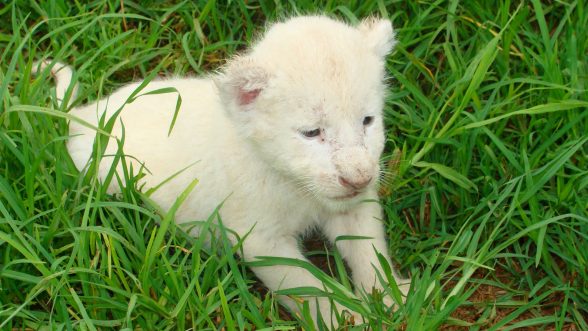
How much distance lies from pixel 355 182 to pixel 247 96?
0.66 metres

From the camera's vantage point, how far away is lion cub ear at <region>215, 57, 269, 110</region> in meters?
4.13

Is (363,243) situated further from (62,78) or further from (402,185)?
(62,78)

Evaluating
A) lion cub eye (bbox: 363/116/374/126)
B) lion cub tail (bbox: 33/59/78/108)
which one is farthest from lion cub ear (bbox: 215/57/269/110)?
lion cub tail (bbox: 33/59/78/108)

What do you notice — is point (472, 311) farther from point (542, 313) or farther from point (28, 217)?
point (28, 217)

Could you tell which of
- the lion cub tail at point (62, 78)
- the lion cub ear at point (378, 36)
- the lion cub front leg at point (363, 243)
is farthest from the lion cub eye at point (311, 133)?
the lion cub tail at point (62, 78)


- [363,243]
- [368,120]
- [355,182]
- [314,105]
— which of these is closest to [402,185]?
[363,243]

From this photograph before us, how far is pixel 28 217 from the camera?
14.5ft

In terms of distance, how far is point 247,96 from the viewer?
4.26 m

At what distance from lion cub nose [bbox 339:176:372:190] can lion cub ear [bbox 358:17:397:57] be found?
0.71 metres

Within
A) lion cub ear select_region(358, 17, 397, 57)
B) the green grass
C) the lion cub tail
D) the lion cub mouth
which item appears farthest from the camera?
the lion cub tail

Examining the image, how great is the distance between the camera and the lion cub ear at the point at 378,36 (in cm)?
443

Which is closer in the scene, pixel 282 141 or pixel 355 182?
pixel 355 182

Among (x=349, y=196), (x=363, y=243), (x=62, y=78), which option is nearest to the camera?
(x=349, y=196)

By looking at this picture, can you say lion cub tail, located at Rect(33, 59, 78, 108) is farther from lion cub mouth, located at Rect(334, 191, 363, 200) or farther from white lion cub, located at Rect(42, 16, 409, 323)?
lion cub mouth, located at Rect(334, 191, 363, 200)
